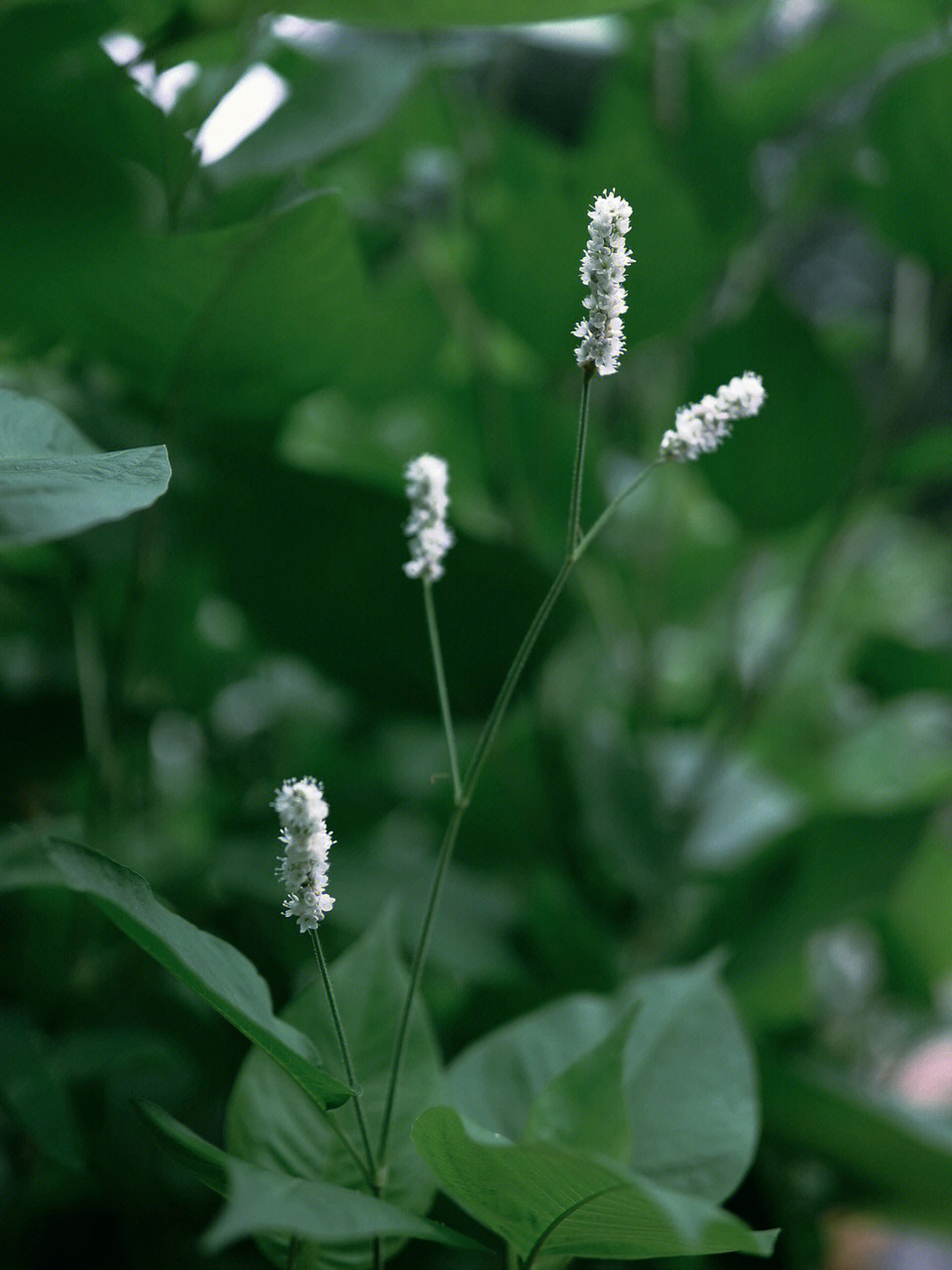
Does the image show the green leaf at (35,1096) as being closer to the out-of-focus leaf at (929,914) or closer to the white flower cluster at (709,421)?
the white flower cluster at (709,421)

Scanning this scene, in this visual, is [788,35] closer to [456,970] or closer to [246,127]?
[246,127]

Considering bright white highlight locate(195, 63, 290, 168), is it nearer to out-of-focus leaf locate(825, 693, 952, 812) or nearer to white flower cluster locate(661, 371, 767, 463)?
white flower cluster locate(661, 371, 767, 463)

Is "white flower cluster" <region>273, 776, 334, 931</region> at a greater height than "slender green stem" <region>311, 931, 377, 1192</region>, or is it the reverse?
"white flower cluster" <region>273, 776, 334, 931</region>

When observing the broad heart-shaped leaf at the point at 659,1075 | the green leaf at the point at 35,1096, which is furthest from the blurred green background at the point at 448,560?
the broad heart-shaped leaf at the point at 659,1075

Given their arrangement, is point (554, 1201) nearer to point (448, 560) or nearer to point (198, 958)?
point (198, 958)

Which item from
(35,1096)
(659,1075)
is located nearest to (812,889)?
(659,1075)

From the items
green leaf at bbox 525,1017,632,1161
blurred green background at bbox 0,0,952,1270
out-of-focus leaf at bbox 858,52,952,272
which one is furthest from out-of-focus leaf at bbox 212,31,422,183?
green leaf at bbox 525,1017,632,1161

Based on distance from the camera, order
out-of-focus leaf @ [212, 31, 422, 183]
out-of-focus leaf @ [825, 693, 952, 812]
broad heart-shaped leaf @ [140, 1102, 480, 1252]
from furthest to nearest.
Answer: out-of-focus leaf @ [825, 693, 952, 812]
out-of-focus leaf @ [212, 31, 422, 183]
broad heart-shaped leaf @ [140, 1102, 480, 1252]
